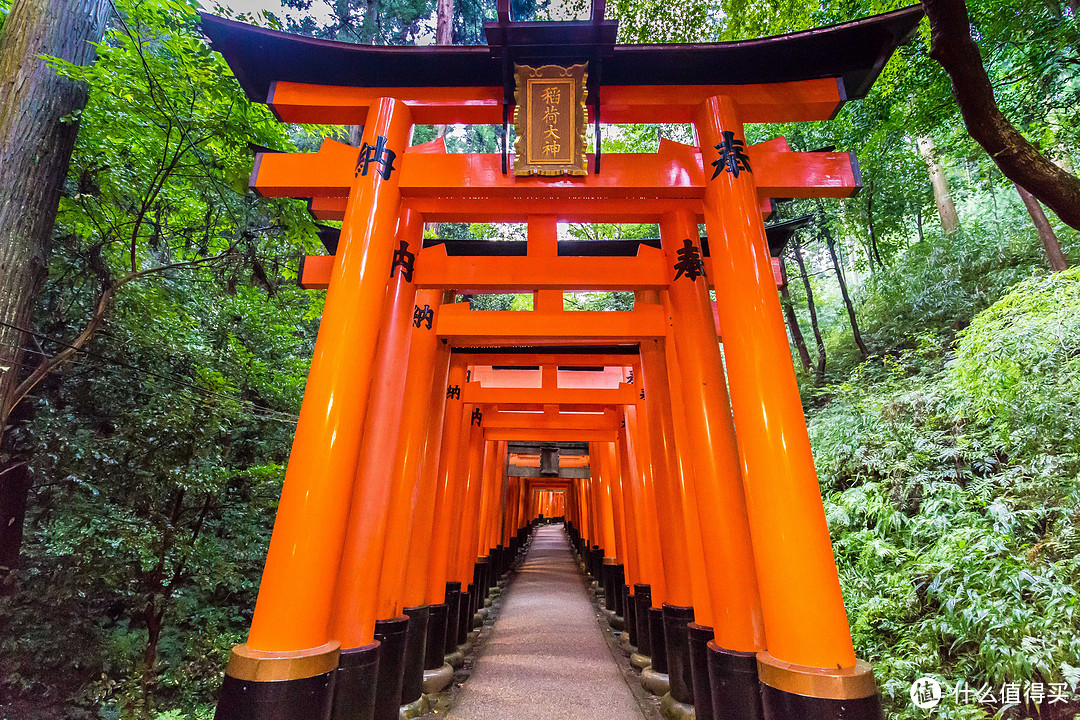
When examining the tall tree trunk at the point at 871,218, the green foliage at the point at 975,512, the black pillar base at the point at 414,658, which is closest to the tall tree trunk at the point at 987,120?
the green foliage at the point at 975,512

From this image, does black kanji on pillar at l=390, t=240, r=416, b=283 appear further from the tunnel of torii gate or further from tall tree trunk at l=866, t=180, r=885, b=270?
tall tree trunk at l=866, t=180, r=885, b=270

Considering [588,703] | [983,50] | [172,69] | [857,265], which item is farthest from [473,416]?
[857,265]

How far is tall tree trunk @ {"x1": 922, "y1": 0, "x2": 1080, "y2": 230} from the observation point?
3.06 metres

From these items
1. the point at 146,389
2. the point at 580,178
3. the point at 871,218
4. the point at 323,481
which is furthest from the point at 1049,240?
the point at 146,389

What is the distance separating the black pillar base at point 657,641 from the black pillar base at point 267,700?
4.42 m

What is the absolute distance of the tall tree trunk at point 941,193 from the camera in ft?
44.4

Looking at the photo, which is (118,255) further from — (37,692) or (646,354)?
(646,354)

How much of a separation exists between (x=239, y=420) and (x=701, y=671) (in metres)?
8.04

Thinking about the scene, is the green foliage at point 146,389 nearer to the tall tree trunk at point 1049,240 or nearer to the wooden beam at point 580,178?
the wooden beam at point 580,178

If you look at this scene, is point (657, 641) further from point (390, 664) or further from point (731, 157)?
point (731, 157)

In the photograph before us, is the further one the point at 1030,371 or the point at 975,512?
the point at 1030,371

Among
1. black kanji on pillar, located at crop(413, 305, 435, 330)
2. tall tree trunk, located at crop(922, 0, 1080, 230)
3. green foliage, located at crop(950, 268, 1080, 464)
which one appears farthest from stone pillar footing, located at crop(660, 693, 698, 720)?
green foliage, located at crop(950, 268, 1080, 464)

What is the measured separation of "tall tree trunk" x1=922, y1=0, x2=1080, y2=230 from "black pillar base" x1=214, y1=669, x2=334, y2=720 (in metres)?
5.20

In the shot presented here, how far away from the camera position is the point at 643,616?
7207 millimetres
